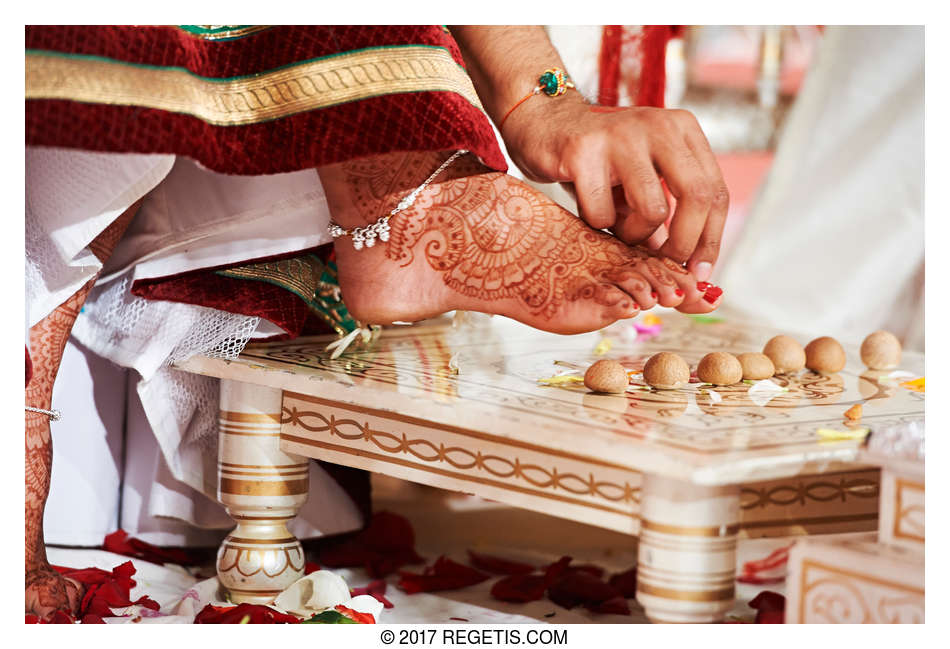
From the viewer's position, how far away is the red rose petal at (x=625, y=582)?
3.13 feet

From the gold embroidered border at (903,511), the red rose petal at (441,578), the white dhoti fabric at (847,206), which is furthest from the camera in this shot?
the white dhoti fabric at (847,206)

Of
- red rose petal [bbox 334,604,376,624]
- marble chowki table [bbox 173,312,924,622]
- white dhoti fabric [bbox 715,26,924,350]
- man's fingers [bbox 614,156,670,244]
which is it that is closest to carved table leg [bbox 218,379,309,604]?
marble chowki table [bbox 173,312,924,622]

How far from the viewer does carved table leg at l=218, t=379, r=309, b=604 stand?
2.89 feet

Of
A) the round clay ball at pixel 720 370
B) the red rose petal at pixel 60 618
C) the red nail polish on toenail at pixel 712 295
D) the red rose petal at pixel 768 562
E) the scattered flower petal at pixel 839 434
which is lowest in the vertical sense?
the red rose petal at pixel 60 618

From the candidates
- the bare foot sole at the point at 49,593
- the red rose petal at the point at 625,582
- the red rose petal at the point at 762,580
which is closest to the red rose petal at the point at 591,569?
the red rose petal at the point at 625,582

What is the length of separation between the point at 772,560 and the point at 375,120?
1.87 feet

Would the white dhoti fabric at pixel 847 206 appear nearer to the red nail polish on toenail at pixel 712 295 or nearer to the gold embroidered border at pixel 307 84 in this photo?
the red nail polish on toenail at pixel 712 295

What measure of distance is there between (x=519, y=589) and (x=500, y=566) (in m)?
0.07

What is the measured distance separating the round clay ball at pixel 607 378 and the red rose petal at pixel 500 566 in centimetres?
28

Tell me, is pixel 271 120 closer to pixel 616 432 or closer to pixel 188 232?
pixel 188 232

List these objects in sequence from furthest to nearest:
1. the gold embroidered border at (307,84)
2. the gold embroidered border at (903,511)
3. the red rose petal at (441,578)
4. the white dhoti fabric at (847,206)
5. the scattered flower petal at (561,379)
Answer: the white dhoti fabric at (847,206)
the red rose petal at (441,578)
the scattered flower petal at (561,379)
the gold embroidered border at (307,84)
the gold embroidered border at (903,511)

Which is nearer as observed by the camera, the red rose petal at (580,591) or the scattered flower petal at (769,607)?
the scattered flower petal at (769,607)

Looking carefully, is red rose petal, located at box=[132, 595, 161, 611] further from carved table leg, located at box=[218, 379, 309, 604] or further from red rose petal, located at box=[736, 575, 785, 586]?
red rose petal, located at box=[736, 575, 785, 586]
